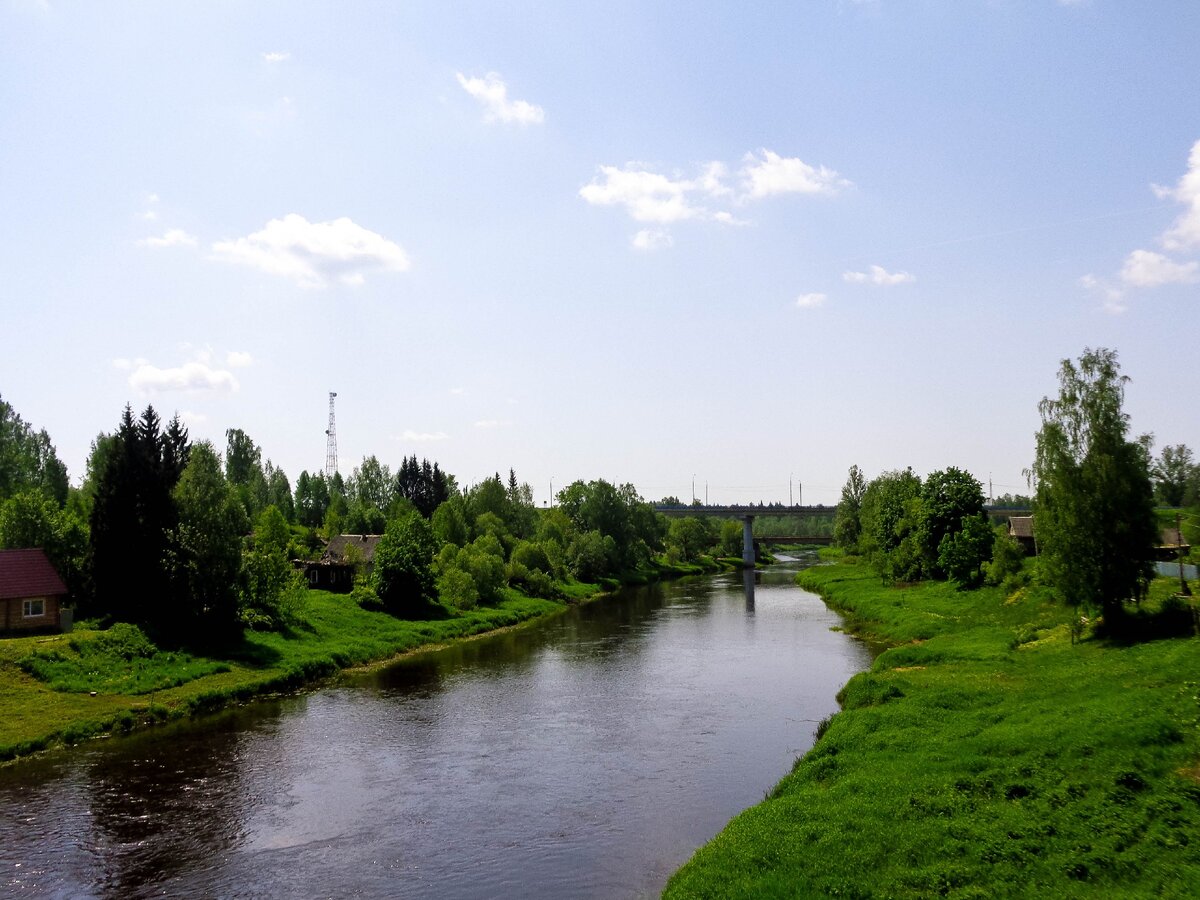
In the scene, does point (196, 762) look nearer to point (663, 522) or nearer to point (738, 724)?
point (738, 724)

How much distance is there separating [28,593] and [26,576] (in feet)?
4.36

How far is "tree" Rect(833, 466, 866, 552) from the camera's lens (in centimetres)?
14838

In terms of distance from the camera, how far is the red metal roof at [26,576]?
48906mm

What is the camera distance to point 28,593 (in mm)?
49250

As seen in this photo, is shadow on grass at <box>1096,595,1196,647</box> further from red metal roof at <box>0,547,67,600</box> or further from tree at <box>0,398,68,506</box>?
tree at <box>0,398,68,506</box>

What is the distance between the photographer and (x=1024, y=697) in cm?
3319

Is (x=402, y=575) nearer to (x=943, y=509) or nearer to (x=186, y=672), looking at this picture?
(x=186, y=672)

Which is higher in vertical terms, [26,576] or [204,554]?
[204,554]

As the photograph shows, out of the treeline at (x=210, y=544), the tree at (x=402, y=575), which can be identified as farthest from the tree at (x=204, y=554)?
the tree at (x=402, y=575)

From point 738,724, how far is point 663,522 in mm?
131762

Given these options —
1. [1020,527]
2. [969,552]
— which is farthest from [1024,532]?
[969,552]

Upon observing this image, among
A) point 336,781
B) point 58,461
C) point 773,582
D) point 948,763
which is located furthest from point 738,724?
point 58,461

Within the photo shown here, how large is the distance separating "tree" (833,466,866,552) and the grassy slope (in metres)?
87.3

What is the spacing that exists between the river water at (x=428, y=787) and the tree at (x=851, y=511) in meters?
97.6
